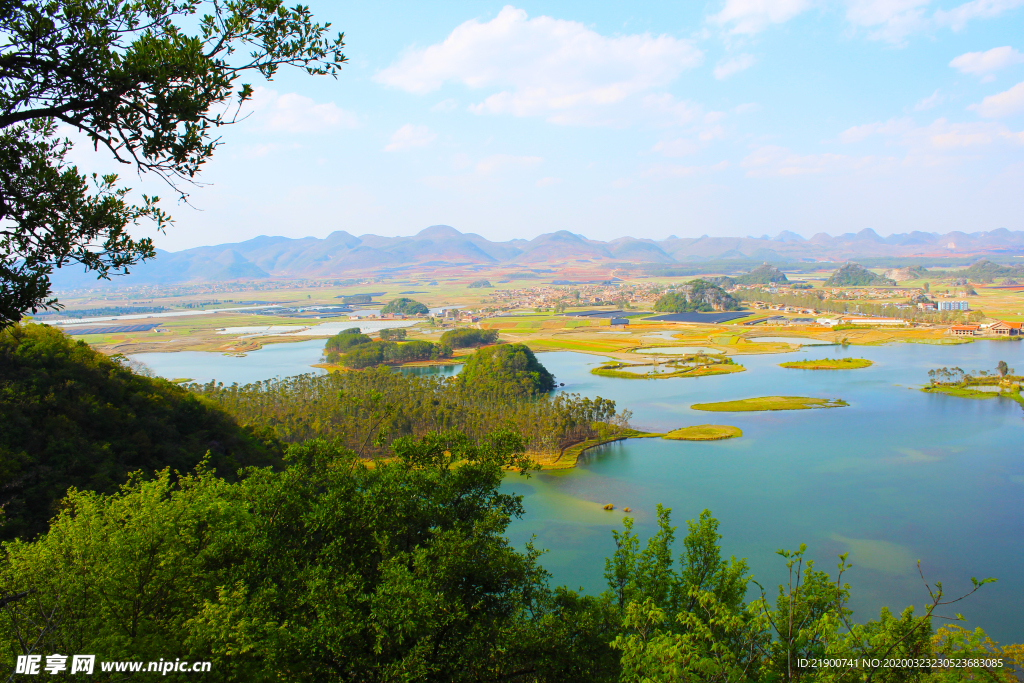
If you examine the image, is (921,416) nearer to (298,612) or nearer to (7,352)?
(298,612)

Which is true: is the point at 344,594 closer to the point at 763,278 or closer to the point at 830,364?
the point at 830,364

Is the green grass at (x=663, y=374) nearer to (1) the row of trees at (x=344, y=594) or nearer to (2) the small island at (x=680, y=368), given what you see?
(2) the small island at (x=680, y=368)

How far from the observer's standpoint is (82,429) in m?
13.1

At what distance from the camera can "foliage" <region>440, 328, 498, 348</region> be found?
172 feet

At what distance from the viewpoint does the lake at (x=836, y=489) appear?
13.8m

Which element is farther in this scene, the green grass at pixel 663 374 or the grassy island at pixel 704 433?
the green grass at pixel 663 374

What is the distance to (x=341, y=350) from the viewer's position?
4784 cm

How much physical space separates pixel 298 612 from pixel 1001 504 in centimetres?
2125

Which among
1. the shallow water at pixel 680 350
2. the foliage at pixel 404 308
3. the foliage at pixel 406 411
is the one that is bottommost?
the shallow water at pixel 680 350

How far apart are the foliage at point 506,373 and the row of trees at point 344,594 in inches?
906

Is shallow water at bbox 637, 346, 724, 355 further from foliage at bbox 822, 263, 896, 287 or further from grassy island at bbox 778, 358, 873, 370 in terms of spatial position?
foliage at bbox 822, 263, 896, 287

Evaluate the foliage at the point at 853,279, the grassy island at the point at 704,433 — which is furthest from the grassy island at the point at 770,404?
the foliage at the point at 853,279

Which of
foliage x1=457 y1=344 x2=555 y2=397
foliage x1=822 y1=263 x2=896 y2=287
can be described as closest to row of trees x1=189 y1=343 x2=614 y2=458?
foliage x1=457 y1=344 x2=555 y2=397

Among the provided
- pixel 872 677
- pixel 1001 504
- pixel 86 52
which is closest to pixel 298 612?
pixel 86 52
